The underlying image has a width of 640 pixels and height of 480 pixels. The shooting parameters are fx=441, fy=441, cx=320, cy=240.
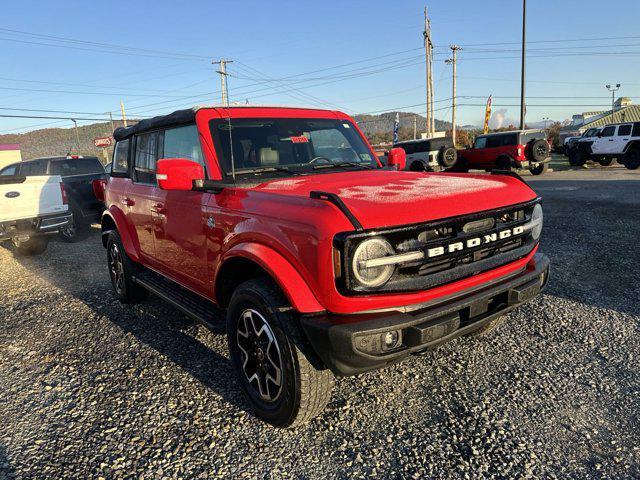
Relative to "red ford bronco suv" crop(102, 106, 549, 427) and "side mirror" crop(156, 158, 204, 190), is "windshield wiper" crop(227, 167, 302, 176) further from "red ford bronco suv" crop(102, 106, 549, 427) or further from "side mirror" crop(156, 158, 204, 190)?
"side mirror" crop(156, 158, 204, 190)

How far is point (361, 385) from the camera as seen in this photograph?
3.17 metres

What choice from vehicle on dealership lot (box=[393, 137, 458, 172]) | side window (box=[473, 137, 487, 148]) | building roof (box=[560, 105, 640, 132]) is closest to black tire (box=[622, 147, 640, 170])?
side window (box=[473, 137, 487, 148])

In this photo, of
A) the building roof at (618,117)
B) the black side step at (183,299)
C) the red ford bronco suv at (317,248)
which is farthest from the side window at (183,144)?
the building roof at (618,117)

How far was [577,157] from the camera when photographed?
2252 cm

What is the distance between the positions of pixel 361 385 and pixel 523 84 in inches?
1068

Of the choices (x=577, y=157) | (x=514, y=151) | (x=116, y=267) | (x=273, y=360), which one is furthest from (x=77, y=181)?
(x=577, y=157)

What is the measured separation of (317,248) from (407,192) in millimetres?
776

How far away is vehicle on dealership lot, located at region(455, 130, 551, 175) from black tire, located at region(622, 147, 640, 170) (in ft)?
12.3

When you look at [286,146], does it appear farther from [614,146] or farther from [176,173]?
[614,146]

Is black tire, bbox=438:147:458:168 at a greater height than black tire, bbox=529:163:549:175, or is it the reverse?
black tire, bbox=438:147:458:168

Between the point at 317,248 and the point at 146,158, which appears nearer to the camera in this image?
the point at 317,248

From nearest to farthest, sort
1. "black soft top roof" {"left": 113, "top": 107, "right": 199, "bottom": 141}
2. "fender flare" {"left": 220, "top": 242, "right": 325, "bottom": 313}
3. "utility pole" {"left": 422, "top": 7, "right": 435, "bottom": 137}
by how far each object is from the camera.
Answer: "fender flare" {"left": 220, "top": 242, "right": 325, "bottom": 313} < "black soft top roof" {"left": 113, "top": 107, "right": 199, "bottom": 141} < "utility pole" {"left": 422, "top": 7, "right": 435, "bottom": 137}

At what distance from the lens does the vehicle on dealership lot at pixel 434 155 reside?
20312 mm

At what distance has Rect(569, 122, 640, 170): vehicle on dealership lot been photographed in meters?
19.6
